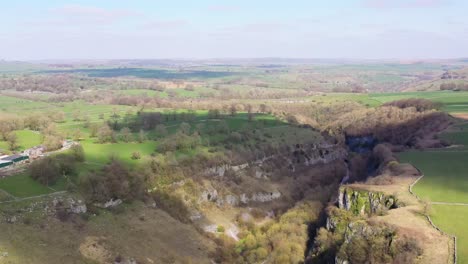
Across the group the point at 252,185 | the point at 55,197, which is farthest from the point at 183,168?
the point at 55,197

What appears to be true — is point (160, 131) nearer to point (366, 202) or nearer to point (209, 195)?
point (209, 195)

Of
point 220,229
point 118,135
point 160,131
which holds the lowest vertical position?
point 220,229

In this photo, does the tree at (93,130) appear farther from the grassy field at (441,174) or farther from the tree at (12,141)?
the grassy field at (441,174)

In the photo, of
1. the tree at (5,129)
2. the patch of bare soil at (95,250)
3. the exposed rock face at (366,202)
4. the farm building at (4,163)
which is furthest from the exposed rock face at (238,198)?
the tree at (5,129)

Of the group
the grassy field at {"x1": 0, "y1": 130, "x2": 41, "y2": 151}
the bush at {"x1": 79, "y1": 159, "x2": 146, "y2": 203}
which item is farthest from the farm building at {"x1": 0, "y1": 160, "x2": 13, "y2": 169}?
the bush at {"x1": 79, "y1": 159, "x2": 146, "y2": 203}

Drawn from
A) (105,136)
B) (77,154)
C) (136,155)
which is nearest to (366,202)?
(136,155)
